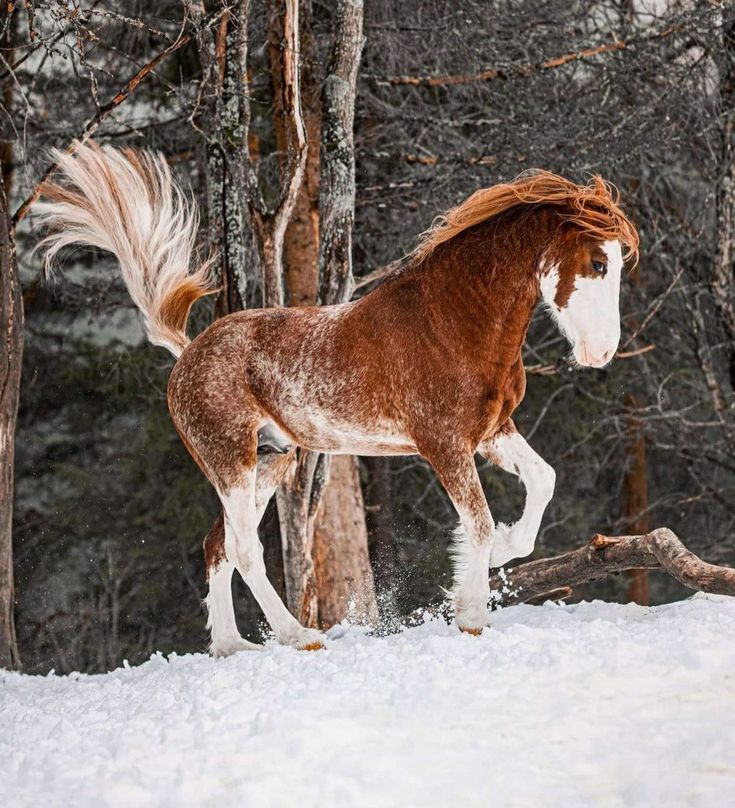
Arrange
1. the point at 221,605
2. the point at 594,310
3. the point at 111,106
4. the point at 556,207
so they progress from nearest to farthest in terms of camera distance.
→ the point at 594,310 → the point at 556,207 → the point at 221,605 → the point at 111,106

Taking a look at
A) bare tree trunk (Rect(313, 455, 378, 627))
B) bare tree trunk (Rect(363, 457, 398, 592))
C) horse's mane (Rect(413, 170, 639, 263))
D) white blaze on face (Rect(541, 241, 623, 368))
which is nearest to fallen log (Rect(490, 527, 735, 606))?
white blaze on face (Rect(541, 241, 623, 368))

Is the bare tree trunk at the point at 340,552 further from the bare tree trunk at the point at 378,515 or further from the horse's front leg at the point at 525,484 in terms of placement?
the horse's front leg at the point at 525,484

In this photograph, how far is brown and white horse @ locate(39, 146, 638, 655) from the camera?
4.34 metres

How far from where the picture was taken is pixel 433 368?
4.50 metres

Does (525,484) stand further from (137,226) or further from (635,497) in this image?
(635,497)

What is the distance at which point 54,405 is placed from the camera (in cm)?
1491

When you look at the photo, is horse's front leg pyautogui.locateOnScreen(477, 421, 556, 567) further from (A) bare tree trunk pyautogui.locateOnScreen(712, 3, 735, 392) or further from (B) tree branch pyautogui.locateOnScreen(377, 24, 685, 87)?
(A) bare tree trunk pyautogui.locateOnScreen(712, 3, 735, 392)

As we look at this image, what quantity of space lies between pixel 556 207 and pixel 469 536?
1453mm

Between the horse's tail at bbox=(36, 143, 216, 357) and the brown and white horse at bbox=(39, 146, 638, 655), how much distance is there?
18 cm

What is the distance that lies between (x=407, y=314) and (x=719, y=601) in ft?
6.07

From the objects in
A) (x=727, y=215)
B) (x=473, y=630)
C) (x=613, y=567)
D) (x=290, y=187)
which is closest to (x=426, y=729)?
(x=473, y=630)

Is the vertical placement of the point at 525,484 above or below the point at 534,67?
below

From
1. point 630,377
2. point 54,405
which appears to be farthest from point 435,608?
point 54,405

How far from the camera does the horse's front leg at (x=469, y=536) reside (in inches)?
175
